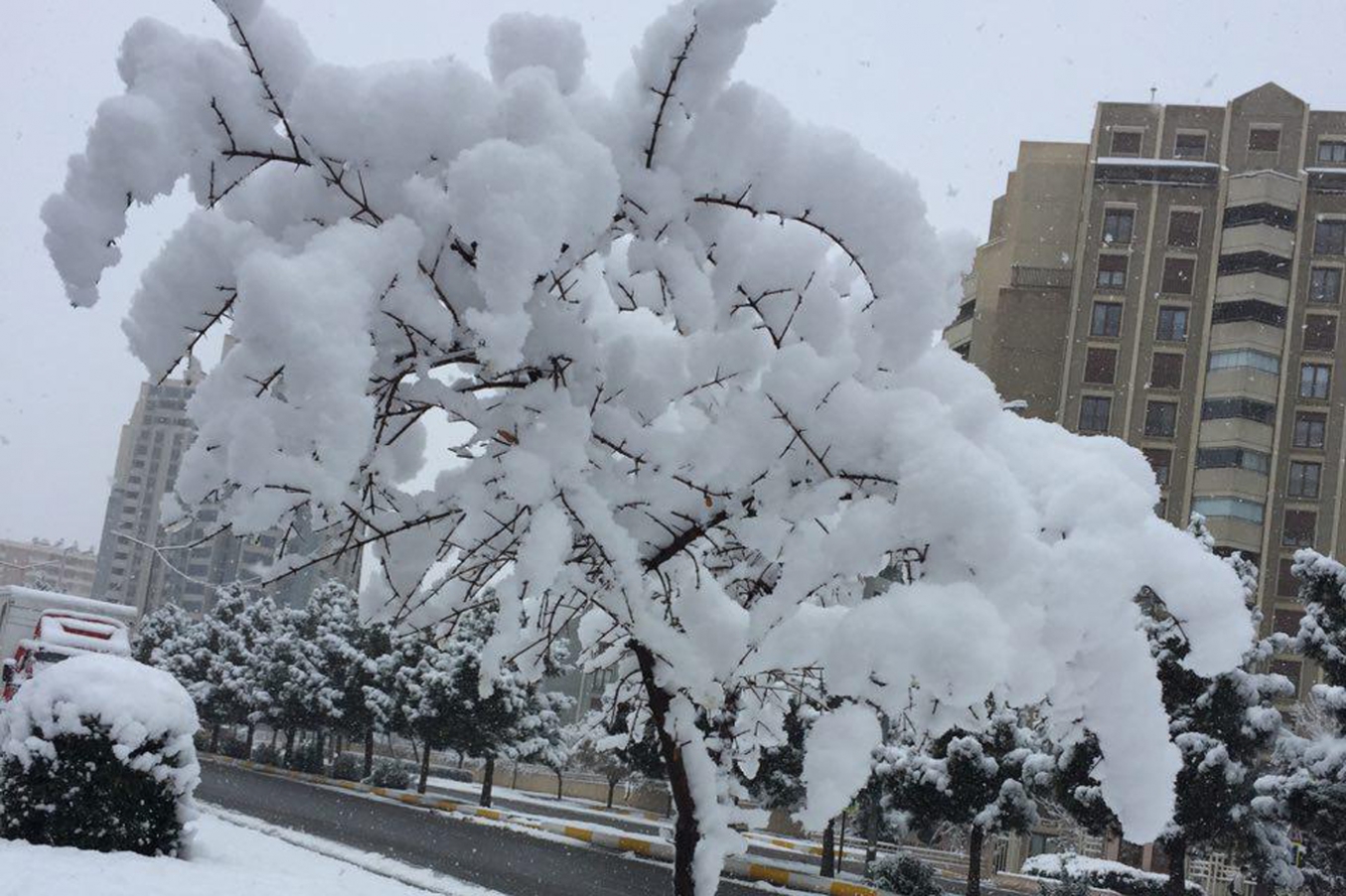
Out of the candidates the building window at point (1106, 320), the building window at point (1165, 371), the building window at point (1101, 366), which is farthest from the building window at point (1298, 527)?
the building window at point (1106, 320)

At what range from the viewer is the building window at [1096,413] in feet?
189

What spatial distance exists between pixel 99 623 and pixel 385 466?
20567mm

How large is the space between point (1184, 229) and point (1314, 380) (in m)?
8.59

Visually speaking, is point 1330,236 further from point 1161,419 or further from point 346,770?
point 346,770

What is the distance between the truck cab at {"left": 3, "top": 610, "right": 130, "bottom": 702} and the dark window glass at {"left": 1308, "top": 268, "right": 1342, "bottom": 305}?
51561 mm

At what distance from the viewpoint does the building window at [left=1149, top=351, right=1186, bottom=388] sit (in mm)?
56856

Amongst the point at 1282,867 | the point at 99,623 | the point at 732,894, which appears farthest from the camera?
the point at 99,623

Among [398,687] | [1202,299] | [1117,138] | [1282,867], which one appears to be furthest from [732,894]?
[1117,138]

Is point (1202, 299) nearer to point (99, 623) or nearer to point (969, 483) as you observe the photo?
point (99, 623)

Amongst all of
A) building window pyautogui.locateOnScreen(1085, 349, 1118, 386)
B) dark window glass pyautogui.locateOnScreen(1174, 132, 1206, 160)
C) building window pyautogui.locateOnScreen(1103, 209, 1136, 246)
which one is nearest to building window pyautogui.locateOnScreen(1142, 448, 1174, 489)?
building window pyautogui.locateOnScreen(1085, 349, 1118, 386)

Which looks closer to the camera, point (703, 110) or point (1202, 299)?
point (703, 110)

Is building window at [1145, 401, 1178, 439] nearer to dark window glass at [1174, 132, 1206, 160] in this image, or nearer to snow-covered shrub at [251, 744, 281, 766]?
dark window glass at [1174, 132, 1206, 160]

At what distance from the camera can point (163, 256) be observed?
347cm

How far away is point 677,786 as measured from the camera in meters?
4.57
